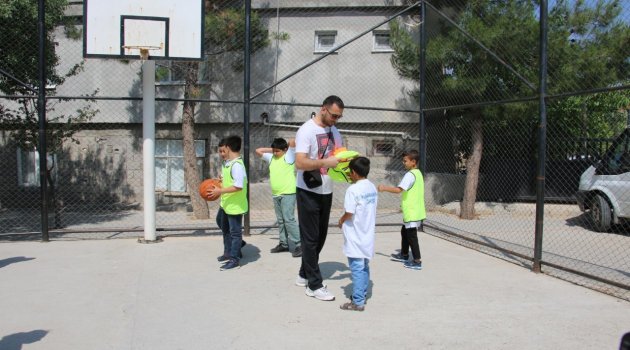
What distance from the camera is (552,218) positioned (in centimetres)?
1187

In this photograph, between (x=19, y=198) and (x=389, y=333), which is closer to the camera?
(x=389, y=333)

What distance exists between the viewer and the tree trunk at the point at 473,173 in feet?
38.5

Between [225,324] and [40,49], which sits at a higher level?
[40,49]

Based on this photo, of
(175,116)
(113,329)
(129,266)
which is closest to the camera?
(113,329)

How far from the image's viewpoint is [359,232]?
4.58 metres

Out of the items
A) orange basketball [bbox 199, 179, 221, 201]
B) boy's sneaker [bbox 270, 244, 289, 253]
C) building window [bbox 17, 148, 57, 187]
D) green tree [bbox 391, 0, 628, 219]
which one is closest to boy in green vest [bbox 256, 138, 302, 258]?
boy's sneaker [bbox 270, 244, 289, 253]

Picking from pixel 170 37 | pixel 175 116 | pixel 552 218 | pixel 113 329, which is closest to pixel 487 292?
pixel 113 329

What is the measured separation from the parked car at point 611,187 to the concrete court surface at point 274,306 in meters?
4.33

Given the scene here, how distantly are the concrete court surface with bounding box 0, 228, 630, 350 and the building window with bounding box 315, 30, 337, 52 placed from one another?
803cm

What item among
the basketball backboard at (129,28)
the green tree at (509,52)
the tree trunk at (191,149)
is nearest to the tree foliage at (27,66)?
the basketball backboard at (129,28)

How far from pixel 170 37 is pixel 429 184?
762 cm

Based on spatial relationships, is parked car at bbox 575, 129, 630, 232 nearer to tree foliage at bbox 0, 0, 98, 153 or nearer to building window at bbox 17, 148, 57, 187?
tree foliage at bbox 0, 0, 98, 153

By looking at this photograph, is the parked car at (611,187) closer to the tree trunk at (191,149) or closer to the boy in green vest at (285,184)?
the boy in green vest at (285,184)

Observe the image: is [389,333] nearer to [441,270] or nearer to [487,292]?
[487,292]
